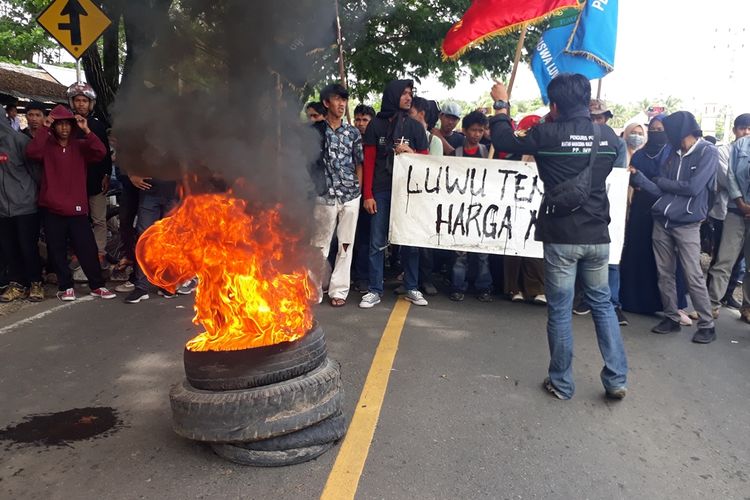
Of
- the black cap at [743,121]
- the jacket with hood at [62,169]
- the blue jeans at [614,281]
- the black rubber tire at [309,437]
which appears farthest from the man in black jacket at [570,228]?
the jacket with hood at [62,169]

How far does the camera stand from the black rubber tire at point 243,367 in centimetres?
276

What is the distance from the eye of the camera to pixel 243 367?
2.76m

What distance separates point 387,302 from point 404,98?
2149 millimetres

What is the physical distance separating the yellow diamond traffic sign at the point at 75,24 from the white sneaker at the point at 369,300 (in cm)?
443

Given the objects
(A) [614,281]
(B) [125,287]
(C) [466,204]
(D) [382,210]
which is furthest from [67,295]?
(A) [614,281]

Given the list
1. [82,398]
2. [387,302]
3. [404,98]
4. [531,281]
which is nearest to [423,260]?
[387,302]

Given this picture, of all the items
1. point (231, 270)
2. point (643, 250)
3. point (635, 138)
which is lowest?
point (643, 250)

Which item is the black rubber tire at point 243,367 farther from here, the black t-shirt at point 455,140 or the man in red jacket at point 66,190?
the black t-shirt at point 455,140

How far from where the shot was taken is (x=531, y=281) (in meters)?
6.17

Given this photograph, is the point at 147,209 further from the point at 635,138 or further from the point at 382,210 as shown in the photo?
the point at 635,138

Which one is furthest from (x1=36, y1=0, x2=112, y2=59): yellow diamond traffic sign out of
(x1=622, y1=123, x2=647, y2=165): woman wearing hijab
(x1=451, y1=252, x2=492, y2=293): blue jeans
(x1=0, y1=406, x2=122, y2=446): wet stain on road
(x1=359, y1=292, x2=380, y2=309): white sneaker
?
(x1=622, y1=123, x2=647, y2=165): woman wearing hijab

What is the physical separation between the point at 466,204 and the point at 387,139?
3.63 ft

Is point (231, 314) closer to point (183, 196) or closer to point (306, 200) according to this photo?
point (183, 196)

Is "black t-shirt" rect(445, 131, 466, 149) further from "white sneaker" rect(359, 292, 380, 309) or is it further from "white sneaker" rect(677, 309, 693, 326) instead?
"white sneaker" rect(677, 309, 693, 326)
